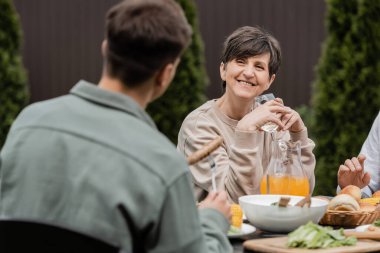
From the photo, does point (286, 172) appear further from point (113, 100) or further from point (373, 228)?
point (113, 100)

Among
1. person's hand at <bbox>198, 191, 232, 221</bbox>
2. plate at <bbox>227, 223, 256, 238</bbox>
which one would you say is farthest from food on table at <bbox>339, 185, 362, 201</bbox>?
person's hand at <bbox>198, 191, 232, 221</bbox>

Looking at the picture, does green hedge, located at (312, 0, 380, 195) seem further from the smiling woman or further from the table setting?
the table setting

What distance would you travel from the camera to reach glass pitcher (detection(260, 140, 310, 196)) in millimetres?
2578

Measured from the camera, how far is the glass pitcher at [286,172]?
258 centimetres

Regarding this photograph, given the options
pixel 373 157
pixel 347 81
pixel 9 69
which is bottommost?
pixel 9 69

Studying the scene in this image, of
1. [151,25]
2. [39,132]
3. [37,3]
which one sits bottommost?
[37,3]

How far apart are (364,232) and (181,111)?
13.9 feet

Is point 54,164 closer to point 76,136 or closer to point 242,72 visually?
point 76,136

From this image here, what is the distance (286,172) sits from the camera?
8.58 feet

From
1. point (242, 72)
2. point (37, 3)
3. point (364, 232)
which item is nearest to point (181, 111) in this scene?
point (37, 3)

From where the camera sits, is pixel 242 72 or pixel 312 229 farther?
pixel 242 72

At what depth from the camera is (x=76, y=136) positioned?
1.55 m

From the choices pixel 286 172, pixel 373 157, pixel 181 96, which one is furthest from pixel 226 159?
pixel 181 96

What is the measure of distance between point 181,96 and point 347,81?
1.40 metres
